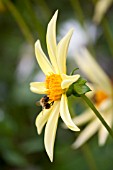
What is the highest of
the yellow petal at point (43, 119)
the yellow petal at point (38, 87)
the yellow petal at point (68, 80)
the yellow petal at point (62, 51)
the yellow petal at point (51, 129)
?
the yellow petal at point (62, 51)

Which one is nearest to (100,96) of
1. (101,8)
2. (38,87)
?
(101,8)

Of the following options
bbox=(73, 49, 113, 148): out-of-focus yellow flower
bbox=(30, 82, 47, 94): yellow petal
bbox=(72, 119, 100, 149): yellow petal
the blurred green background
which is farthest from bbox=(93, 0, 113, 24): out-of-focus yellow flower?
bbox=(30, 82, 47, 94): yellow petal

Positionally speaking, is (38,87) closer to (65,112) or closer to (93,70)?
(65,112)

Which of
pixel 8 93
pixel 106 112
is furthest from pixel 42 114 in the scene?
pixel 8 93

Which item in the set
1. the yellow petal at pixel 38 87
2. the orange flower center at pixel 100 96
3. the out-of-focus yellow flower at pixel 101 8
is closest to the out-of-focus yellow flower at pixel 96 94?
the orange flower center at pixel 100 96

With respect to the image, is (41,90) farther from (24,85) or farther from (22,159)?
(24,85)

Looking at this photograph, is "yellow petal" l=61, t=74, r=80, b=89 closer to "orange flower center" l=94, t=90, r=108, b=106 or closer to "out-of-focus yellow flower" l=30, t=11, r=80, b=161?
"out-of-focus yellow flower" l=30, t=11, r=80, b=161

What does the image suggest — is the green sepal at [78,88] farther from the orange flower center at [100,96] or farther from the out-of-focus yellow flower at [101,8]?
the out-of-focus yellow flower at [101,8]
